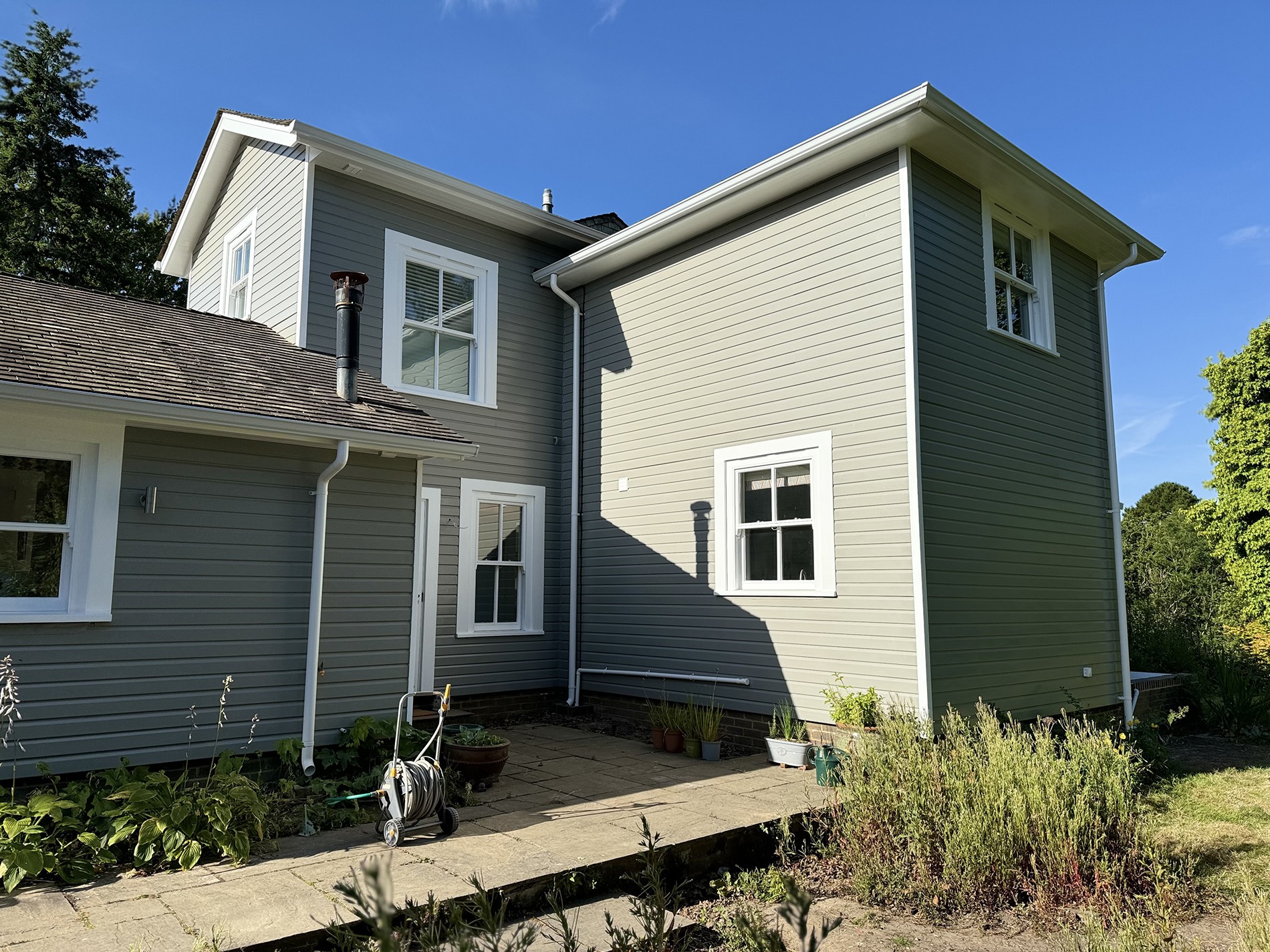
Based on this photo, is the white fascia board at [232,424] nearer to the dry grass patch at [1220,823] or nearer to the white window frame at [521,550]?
the white window frame at [521,550]

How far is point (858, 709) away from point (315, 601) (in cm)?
443

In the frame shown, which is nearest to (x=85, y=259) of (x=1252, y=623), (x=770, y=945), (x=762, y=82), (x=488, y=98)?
(x=488, y=98)

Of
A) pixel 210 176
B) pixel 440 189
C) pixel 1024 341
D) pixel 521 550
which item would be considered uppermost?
A: pixel 210 176

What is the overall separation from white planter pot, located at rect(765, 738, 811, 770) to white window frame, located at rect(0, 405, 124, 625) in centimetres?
534

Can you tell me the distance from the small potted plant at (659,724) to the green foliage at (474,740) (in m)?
1.97

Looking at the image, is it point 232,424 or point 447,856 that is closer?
point 447,856

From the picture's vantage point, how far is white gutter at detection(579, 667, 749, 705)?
832 cm

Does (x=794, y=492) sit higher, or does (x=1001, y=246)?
(x=1001, y=246)

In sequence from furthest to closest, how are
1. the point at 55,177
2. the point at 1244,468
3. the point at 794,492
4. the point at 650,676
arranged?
the point at 55,177 < the point at 1244,468 < the point at 650,676 < the point at 794,492

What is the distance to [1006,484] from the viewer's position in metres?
8.31

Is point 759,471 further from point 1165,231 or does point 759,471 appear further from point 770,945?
point 770,945

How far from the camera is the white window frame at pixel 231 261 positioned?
10.2 m

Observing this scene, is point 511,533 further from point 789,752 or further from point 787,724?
point 789,752

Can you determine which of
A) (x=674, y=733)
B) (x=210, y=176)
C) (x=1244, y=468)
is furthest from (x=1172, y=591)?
(x=210, y=176)
